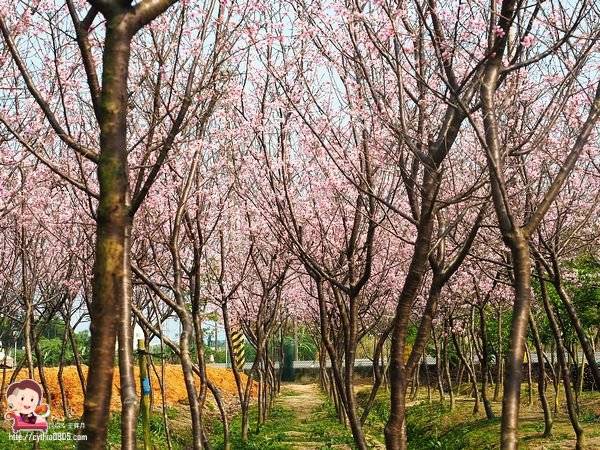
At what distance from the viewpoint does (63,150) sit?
44.2 ft

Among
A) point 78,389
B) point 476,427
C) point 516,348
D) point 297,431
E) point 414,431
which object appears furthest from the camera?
point 78,389

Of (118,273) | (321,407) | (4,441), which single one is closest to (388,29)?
(118,273)

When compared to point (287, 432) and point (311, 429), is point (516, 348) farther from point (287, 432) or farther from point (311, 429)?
point (311, 429)

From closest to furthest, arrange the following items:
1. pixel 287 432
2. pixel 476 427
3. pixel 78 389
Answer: pixel 476 427
pixel 287 432
pixel 78 389

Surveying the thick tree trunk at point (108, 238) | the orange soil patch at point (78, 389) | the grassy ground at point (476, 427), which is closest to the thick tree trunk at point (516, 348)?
the thick tree trunk at point (108, 238)

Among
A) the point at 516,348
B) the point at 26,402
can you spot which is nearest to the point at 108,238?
the point at 516,348

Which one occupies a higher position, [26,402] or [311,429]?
[26,402]

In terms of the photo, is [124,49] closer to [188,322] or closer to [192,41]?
[192,41]

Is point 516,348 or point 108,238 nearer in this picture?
point 108,238

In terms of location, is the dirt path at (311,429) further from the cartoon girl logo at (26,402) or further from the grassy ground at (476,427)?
the cartoon girl logo at (26,402)

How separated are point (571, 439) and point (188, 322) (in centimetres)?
856

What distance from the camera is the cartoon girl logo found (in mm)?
10375

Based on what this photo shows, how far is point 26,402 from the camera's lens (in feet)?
34.7

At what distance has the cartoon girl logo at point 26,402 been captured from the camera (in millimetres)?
10375
